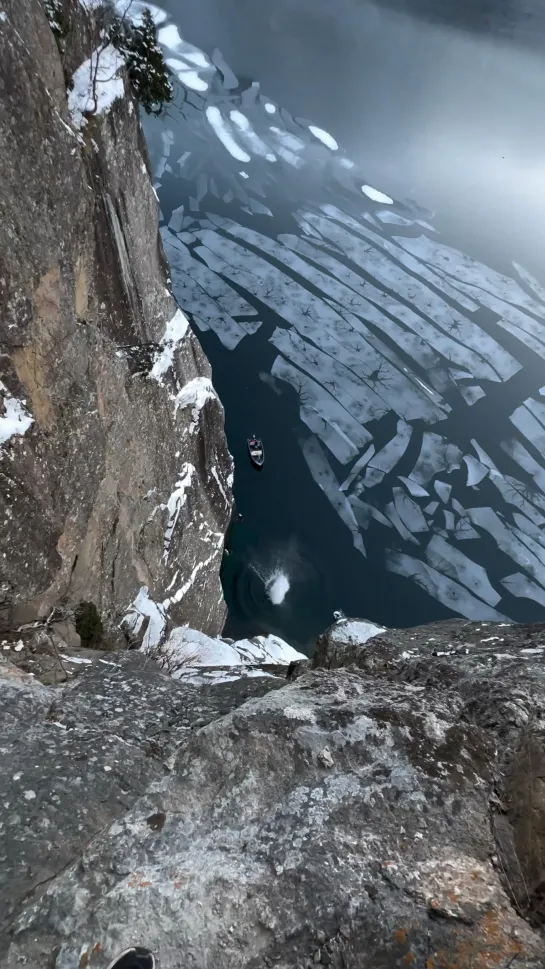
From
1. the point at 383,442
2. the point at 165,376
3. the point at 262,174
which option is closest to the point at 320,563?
the point at 383,442

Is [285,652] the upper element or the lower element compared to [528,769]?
lower

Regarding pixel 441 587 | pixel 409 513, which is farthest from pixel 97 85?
pixel 441 587

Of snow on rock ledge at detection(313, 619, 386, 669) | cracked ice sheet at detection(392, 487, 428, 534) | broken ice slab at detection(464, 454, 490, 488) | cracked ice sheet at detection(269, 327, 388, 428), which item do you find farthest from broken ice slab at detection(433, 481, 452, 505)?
snow on rock ledge at detection(313, 619, 386, 669)

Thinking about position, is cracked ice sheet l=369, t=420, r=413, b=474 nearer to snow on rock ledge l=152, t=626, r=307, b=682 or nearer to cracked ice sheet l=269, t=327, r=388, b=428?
cracked ice sheet l=269, t=327, r=388, b=428

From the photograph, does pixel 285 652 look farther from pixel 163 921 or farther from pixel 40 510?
pixel 163 921

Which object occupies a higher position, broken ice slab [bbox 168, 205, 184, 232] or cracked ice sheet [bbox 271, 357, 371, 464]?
broken ice slab [bbox 168, 205, 184, 232]

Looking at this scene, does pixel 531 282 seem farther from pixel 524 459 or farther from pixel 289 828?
pixel 289 828

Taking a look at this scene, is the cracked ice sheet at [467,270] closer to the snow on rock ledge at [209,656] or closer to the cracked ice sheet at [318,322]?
the cracked ice sheet at [318,322]
